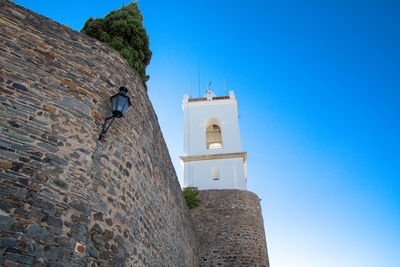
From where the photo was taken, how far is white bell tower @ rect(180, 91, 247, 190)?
14344mm

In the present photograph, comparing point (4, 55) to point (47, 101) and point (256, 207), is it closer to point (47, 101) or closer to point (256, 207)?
point (47, 101)

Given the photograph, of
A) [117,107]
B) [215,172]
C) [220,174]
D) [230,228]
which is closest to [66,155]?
[117,107]

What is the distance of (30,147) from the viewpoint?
3.17m

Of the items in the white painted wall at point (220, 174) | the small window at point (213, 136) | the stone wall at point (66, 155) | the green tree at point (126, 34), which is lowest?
the stone wall at point (66, 155)

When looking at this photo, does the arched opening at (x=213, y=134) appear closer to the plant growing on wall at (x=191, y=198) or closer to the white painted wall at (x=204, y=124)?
the white painted wall at (x=204, y=124)

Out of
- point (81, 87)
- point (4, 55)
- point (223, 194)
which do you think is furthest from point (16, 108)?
point (223, 194)

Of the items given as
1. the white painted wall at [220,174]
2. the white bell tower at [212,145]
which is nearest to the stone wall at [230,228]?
the white painted wall at [220,174]

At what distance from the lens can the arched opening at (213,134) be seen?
1692cm

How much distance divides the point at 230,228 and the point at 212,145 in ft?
20.0

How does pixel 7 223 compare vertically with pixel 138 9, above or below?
below

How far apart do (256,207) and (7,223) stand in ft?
36.0

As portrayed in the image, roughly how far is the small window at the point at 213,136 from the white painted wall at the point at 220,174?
203cm

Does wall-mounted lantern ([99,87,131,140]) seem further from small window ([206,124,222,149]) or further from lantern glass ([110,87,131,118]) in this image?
small window ([206,124,222,149])

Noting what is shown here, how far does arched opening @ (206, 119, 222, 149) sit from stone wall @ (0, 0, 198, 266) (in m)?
11.8
